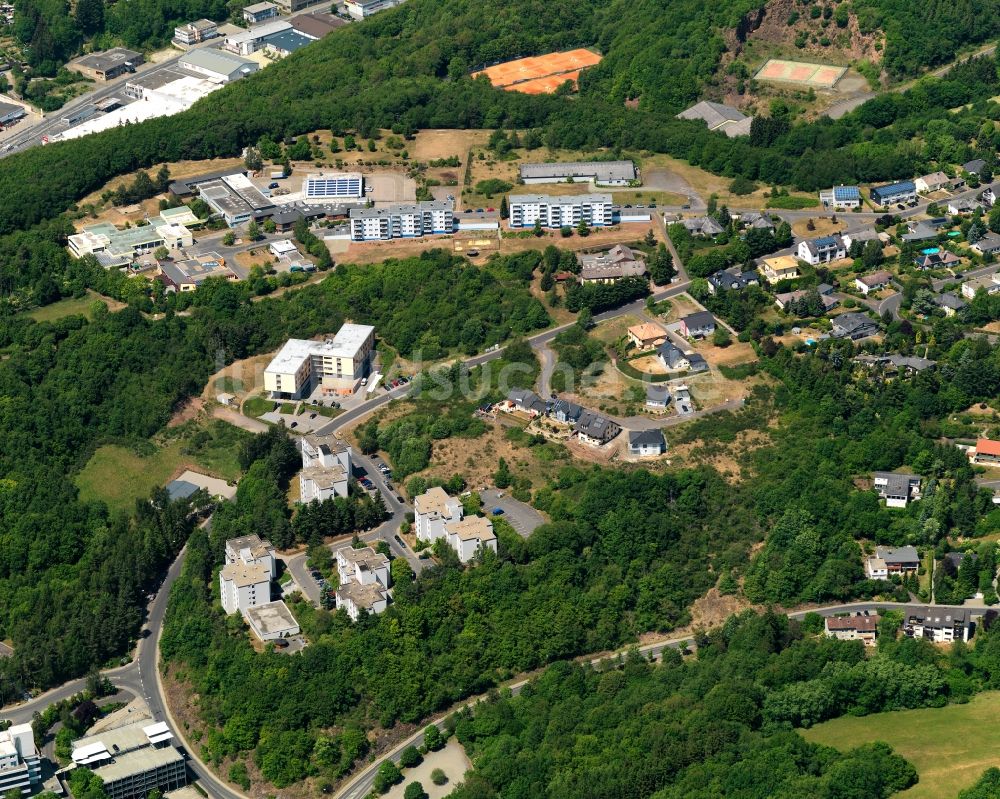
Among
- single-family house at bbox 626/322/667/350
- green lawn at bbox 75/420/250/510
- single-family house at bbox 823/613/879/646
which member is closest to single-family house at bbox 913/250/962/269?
single-family house at bbox 626/322/667/350

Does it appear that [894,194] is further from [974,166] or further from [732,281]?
[732,281]

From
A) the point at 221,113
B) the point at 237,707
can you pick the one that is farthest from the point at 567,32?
the point at 237,707

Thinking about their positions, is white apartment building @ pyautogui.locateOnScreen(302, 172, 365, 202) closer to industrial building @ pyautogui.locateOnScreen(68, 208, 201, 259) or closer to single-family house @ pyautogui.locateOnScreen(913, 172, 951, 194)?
industrial building @ pyautogui.locateOnScreen(68, 208, 201, 259)

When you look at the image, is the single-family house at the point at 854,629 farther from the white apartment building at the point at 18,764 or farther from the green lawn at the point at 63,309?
the green lawn at the point at 63,309

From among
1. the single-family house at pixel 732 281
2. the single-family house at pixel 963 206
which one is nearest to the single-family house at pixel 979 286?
the single-family house at pixel 963 206

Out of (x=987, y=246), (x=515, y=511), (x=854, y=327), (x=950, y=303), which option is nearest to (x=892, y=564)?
(x=515, y=511)

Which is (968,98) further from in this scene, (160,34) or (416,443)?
(160,34)
